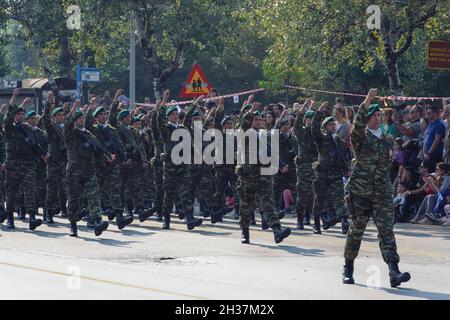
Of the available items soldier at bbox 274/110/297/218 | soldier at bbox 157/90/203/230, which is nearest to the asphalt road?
soldier at bbox 157/90/203/230

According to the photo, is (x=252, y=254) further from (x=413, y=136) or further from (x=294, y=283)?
(x=413, y=136)

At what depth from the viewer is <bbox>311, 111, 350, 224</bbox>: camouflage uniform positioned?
1784 cm

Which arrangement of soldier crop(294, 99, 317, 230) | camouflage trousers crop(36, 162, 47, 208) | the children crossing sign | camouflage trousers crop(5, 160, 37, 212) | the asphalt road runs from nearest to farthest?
the asphalt road → soldier crop(294, 99, 317, 230) → camouflage trousers crop(5, 160, 37, 212) → camouflage trousers crop(36, 162, 47, 208) → the children crossing sign

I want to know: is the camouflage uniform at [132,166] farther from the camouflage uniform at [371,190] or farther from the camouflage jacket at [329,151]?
the camouflage uniform at [371,190]

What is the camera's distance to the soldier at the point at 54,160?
20.0 m

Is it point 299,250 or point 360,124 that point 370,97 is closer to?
point 360,124

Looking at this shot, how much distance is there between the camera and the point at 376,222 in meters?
11.9

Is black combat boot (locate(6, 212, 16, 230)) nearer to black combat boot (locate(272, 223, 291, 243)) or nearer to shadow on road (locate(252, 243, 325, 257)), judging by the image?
shadow on road (locate(252, 243, 325, 257))

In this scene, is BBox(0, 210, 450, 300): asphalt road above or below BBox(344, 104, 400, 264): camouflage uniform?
below

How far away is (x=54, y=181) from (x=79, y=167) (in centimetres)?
286

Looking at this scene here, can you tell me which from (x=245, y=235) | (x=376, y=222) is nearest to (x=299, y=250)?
(x=245, y=235)

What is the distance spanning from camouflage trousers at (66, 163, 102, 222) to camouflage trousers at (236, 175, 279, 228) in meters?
2.31
